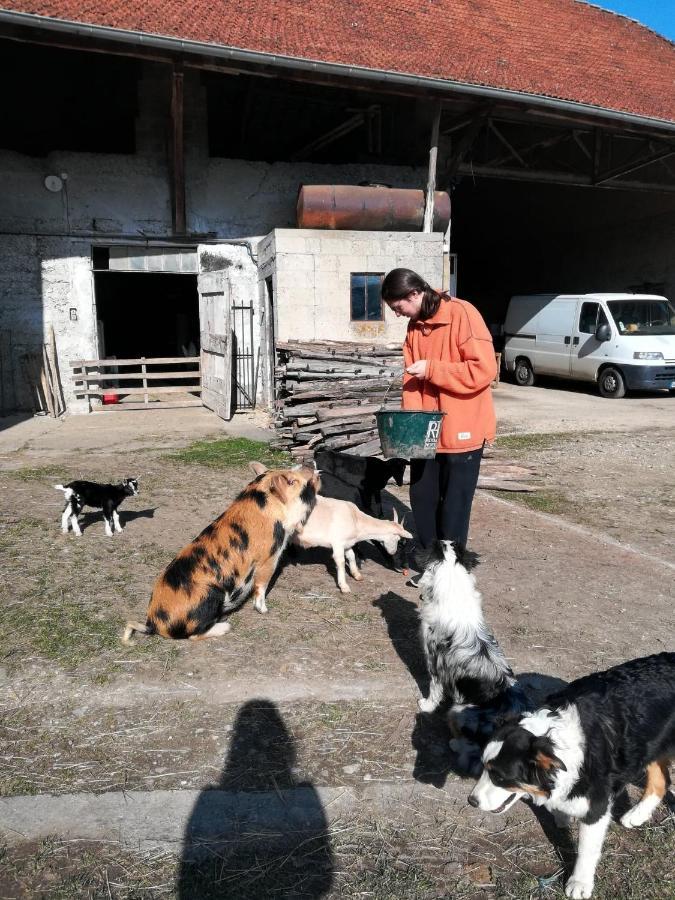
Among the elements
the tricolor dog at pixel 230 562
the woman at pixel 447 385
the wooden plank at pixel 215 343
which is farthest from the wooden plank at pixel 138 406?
the woman at pixel 447 385

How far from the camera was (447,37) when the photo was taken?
1371 centimetres

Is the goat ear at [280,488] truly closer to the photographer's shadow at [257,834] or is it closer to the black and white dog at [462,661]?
the black and white dog at [462,661]

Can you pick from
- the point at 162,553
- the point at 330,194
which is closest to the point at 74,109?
the point at 330,194

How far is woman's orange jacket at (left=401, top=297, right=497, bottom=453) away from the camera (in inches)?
148

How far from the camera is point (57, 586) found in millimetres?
4879

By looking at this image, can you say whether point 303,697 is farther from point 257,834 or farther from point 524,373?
point 524,373

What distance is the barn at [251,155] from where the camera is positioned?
11883 millimetres

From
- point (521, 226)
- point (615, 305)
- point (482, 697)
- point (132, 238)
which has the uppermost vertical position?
point (521, 226)

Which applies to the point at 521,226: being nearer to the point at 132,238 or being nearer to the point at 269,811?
the point at 132,238

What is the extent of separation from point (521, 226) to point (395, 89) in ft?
42.1

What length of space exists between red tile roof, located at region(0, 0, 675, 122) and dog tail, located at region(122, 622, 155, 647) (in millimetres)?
9737

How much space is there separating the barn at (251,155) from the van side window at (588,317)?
3761mm

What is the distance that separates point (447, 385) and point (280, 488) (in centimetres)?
129

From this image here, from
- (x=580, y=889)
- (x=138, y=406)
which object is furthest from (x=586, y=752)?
(x=138, y=406)
